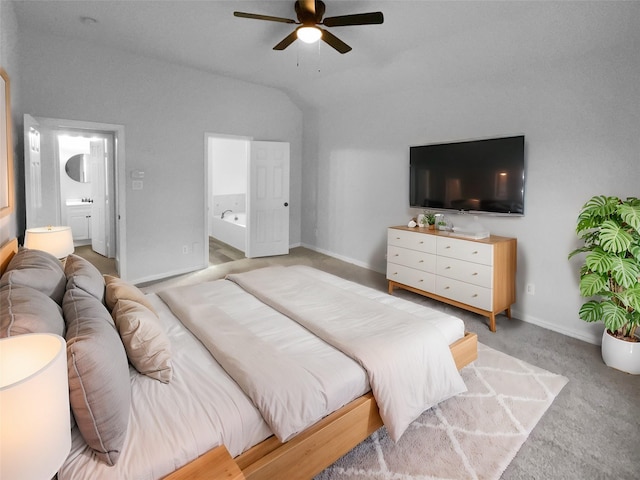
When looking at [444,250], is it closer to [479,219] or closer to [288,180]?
[479,219]

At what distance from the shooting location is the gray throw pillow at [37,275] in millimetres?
1508

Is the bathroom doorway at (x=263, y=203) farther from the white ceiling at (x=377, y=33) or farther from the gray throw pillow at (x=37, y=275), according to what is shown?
the gray throw pillow at (x=37, y=275)

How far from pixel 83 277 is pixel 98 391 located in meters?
0.82

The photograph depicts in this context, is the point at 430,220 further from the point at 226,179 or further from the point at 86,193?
the point at 86,193

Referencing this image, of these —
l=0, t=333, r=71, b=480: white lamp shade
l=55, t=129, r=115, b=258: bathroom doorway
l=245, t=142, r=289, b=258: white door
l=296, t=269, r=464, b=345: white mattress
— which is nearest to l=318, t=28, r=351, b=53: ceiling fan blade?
l=296, t=269, r=464, b=345: white mattress

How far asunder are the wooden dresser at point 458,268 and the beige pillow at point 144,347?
279cm

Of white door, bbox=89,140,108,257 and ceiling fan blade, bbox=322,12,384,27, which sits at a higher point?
ceiling fan blade, bbox=322,12,384,27

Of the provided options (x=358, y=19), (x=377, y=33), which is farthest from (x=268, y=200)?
(x=358, y=19)

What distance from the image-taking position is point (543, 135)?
10.7 feet

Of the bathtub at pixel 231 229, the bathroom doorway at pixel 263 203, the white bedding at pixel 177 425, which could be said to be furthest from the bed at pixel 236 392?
the bathtub at pixel 231 229

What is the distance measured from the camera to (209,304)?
2.35m

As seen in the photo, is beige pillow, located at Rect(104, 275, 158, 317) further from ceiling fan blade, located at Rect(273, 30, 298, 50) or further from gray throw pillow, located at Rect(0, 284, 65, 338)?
ceiling fan blade, located at Rect(273, 30, 298, 50)

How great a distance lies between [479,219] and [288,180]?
3.34 m

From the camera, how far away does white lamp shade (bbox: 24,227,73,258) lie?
2.42 meters
